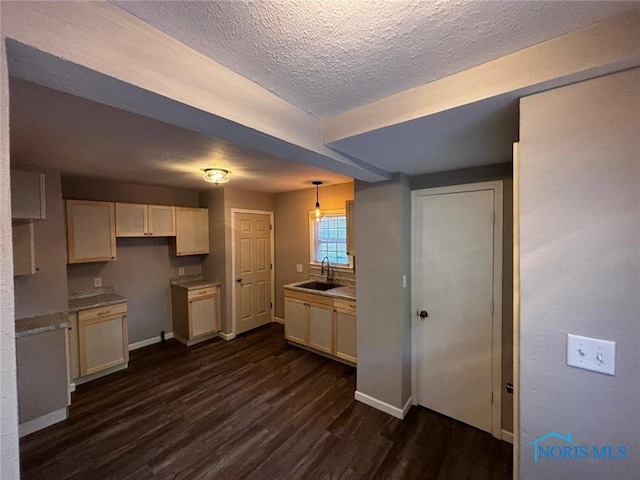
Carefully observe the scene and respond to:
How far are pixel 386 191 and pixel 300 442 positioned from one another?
228 cm

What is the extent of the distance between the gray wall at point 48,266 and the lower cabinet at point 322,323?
2.56 meters

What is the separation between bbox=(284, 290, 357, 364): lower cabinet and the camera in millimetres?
3258

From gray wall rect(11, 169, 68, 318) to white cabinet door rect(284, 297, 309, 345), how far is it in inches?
99.9

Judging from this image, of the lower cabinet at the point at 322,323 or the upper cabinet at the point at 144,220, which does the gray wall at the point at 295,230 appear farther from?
the upper cabinet at the point at 144,220

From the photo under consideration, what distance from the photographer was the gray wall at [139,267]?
3408 millimetres

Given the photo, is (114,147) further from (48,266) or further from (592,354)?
(592,354)

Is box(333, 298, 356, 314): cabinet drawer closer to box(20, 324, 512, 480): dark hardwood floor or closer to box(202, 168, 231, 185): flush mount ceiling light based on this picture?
box(20, 324, 512, 480): dark hardwood floor

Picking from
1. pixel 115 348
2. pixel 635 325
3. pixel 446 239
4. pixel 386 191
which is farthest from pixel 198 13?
A: pixel 115 348

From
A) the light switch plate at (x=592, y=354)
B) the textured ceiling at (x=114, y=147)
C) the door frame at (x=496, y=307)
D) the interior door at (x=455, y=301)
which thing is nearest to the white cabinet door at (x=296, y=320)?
the interior door at (x=455, y=301)

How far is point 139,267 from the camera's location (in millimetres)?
3906

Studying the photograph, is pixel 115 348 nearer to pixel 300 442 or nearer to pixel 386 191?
pixel 300 442

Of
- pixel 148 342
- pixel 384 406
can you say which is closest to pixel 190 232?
pixel 148 342

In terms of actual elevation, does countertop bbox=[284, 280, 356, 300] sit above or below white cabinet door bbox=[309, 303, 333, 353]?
above

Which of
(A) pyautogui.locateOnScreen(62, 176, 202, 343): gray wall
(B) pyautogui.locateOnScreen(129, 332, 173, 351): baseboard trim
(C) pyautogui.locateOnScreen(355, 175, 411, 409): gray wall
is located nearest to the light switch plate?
(C) pyautogui.locateOnScreen(355, 175, 411, 409): gray wall
